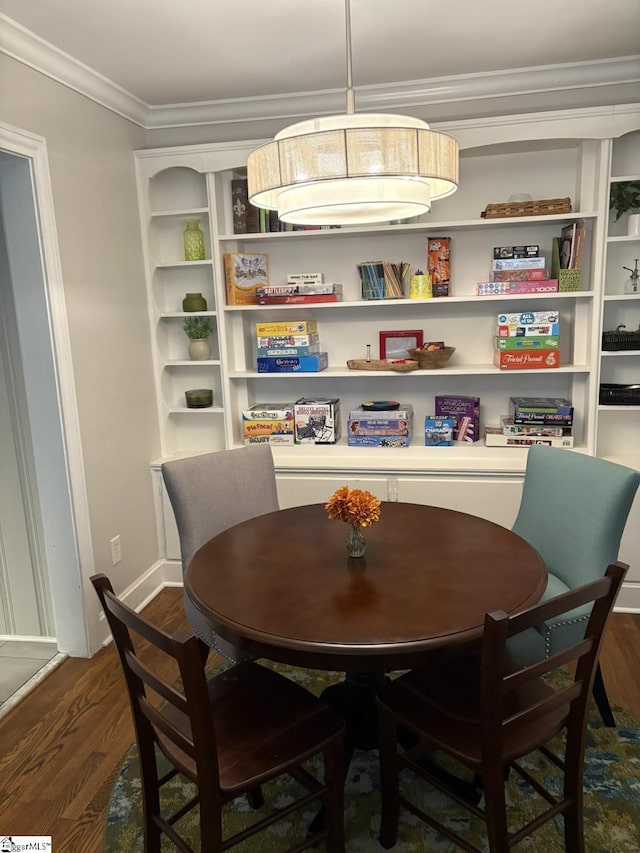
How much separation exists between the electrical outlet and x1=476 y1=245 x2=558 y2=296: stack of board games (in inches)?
84.9

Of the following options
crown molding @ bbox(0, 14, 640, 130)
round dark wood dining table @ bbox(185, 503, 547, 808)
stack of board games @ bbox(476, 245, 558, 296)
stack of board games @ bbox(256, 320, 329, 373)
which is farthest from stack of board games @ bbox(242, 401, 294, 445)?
crown molding @ bbox(0, 14, 640, 130)

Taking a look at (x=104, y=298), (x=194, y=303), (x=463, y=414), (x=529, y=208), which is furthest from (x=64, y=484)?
(x=529, y=208)

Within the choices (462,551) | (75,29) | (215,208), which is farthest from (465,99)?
(462,551)

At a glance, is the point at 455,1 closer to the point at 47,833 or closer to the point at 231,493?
the point at 231,493

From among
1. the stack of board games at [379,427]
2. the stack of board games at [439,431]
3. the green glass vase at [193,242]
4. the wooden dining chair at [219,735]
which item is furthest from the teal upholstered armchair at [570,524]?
the green glass vase at [193,242]

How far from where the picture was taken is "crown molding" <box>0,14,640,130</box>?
109 inches

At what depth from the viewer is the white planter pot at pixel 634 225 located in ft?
9.59

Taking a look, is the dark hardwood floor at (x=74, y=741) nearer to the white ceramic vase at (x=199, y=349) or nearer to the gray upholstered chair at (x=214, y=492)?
the gray upholstered chair at (x=214, y=492)

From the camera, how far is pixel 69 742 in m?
2.27

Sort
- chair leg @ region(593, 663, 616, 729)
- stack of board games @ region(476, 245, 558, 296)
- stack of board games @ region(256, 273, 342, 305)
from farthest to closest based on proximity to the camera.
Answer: stack of board games @ region(256, 273, 342, 305), stack of board games @ region(476, 245, 558, 296), chair leg @ region(593, 663, 616, 729)

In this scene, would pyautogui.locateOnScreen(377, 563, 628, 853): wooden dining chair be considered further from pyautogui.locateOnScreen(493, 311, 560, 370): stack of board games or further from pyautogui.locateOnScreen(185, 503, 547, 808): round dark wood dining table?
pyautogui.locateOnScreen(493, 311, 560, 370): stack of board games

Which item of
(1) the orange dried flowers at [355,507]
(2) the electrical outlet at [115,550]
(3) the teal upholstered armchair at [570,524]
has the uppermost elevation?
(1) the orange dried flowers at [355,507]

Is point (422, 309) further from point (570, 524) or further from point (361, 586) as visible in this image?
point (361, 586)

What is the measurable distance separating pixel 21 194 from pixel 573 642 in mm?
2610
